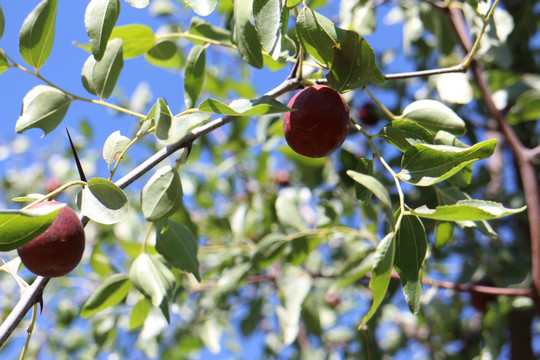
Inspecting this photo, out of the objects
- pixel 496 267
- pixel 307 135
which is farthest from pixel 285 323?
pixel 307 135

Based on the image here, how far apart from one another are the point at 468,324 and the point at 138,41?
255 cm

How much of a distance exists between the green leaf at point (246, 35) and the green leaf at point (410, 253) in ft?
1.39

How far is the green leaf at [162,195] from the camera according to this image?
47.2 inches

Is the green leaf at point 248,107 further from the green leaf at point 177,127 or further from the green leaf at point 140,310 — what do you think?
the green leaf at point 140,310

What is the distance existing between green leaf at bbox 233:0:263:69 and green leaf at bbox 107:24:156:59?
0.47 m

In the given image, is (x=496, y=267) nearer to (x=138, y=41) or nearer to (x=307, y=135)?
(x=307, y=135)

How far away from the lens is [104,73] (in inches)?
55.0

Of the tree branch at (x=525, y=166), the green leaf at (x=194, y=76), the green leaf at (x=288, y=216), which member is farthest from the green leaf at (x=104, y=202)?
the tree branch at (x=525, y=166)

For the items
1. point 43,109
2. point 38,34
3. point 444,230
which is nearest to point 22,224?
point 43,109

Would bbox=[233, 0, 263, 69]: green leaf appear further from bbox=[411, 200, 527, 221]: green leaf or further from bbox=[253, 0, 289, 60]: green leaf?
bbox=[411, 200, 527, 221]: green leaf

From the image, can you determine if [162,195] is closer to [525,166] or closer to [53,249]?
[53,249]

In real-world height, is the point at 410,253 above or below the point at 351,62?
below

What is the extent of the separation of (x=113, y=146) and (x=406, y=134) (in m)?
0.59

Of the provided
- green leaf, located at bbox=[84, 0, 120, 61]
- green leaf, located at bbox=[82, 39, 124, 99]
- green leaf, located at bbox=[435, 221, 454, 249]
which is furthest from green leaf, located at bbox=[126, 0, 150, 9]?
green leaf, located at bbox=[435, 221, 454, 249]
